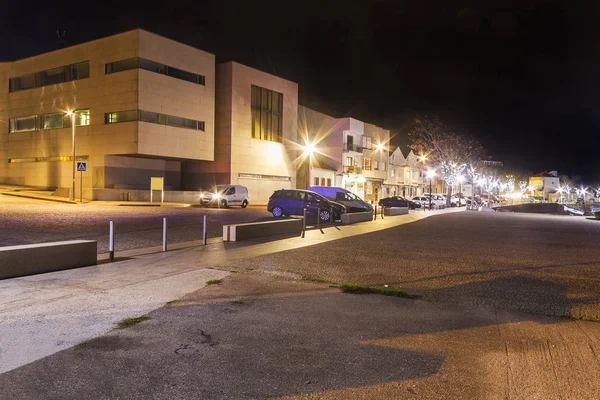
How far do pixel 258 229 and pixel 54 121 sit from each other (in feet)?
121

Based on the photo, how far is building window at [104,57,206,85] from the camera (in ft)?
124

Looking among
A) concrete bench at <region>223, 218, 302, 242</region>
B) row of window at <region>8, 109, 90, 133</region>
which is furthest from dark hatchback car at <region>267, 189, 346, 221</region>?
row of window at <region>8, 109, 90, 133</region>

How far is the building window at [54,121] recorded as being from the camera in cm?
4250

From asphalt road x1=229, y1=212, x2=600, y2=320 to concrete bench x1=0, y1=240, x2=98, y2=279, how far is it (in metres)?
3.13

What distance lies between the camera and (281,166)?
50.2 m

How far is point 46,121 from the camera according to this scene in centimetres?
4384

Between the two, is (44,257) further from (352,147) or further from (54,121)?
(352,147)

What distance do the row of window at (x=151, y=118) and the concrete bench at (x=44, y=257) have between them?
99.2 feet

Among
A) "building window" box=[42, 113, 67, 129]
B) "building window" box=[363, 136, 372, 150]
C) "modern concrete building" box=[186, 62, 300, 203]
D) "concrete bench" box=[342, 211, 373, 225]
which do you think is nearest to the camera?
"concrete bench" box=[342, 211, 373, 225]

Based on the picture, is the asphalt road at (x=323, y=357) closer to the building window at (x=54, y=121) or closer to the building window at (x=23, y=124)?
the building window at (x=54, y=121)

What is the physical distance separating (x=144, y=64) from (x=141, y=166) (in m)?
9.56

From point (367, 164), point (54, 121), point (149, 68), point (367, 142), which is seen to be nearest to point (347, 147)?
point (367, 142)

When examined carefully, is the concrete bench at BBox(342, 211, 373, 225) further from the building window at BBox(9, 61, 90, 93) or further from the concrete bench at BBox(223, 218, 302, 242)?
the building window at BBox(9, 61, 90, 93)

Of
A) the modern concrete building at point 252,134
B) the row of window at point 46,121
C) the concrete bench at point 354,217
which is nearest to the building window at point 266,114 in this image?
the modern concrete building at point 252,134
